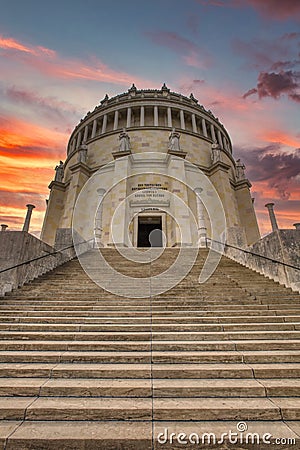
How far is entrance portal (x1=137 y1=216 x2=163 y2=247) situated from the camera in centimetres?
2038

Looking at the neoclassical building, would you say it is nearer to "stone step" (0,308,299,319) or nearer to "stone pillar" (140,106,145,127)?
"stone pillar" (140,106,145,127)

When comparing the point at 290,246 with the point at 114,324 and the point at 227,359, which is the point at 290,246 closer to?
the point at 227,359

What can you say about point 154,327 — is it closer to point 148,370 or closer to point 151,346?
point 151,346

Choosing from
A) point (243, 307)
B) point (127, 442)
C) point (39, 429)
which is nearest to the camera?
point (127, 442)

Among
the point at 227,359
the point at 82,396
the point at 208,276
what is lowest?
the point at 82,396

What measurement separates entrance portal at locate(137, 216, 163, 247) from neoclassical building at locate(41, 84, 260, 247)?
93 mm

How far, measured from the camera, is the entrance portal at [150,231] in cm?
2038

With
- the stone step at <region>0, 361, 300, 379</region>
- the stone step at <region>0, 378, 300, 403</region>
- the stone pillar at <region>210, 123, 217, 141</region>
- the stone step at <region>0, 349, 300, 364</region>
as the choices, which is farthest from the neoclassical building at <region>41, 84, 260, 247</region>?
the stone step at <region>0, 378, 300, 403</region>

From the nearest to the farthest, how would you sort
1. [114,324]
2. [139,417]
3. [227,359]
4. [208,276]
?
[139,417], [227,359], [114,324], [208,276]

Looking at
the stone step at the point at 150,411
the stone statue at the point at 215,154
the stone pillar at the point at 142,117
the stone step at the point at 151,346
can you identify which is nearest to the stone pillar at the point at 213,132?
the stone statue at the point at 215,154

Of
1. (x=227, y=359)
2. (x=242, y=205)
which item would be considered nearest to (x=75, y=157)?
(x=242, y=205)

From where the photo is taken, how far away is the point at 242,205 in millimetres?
25859

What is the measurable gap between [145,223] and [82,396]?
18.2 metres

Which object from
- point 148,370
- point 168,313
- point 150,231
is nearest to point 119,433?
point 148,370
